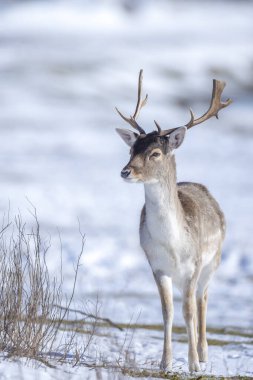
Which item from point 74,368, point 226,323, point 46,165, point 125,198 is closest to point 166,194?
point 74,368

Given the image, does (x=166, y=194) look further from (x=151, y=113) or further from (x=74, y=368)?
(x=151, y=113)

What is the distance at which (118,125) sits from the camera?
60438 millimetres

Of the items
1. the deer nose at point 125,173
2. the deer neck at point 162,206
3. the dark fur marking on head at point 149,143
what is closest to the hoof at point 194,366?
the deer neck at point 162,206

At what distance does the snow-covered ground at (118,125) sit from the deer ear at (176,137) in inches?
71.7

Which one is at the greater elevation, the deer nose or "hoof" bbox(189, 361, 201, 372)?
the deer nose

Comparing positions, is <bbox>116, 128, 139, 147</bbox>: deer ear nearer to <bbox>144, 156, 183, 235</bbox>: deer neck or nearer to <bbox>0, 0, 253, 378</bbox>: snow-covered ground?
<bbox>144, 156, 183, 235</bbox>: deer neck

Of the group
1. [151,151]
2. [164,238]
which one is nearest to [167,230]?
[164,238]

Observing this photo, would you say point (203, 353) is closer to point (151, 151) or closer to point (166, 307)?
point (166, 307)

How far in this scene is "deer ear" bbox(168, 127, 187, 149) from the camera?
33.8 ft

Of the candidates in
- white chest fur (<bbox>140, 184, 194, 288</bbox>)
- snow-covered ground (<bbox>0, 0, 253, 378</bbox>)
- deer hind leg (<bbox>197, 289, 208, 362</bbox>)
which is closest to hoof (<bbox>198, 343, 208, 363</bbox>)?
deer hind leg (<bbox>197, 289, 208, 362</bbox>)

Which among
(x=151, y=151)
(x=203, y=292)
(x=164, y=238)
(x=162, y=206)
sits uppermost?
(x=151, y=151)

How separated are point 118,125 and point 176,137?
165 feet

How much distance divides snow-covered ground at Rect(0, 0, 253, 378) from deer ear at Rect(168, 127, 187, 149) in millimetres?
1822

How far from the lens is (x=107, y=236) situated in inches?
1010
